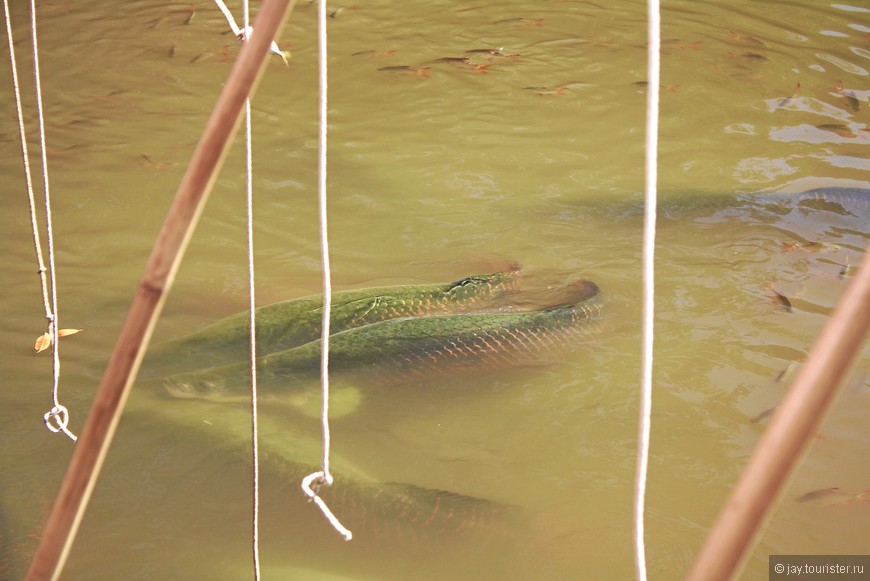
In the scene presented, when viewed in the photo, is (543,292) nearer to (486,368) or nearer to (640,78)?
(486,368)

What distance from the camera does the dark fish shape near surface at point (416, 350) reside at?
2.34 m

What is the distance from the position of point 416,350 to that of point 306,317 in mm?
407

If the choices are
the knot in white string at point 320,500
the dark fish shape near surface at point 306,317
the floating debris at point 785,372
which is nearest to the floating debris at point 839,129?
the floating debris at point 785,372

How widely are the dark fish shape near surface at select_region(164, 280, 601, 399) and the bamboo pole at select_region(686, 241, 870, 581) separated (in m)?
1.99

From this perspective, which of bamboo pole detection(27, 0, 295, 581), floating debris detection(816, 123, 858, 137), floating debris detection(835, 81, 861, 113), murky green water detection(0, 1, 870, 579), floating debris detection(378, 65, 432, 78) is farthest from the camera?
floating debris detection(378, 65, 432, 78)

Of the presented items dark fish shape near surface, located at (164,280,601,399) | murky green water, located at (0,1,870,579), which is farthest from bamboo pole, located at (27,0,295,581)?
dark fish shape near surface, located at (164,280,601,399)

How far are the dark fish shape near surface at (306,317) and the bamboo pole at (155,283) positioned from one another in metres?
1.77

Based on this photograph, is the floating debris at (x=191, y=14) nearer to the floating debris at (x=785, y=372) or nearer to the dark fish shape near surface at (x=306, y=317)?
the dark fish shape near surface at (x=306, y=317)

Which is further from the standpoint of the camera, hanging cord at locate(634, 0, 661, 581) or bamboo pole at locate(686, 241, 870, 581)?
hanging cord at locate(634, 0, 661, 581)

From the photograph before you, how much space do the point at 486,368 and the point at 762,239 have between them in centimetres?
121

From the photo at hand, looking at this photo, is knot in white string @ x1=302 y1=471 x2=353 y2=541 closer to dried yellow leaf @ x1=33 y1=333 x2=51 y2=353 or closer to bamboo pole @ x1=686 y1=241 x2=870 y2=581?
bamboo pole @ x1=686 y1=241 x2=870 y2=581

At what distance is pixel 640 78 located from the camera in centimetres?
401

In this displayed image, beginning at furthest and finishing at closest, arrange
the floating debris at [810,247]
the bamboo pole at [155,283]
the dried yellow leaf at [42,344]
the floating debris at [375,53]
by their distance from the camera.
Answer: the floating debris at [375,53], the floating debris at [810,247], the dried yellow leaf at [42,344], the bamboo pole at [155,283]

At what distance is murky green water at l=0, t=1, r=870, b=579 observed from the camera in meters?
1.86
